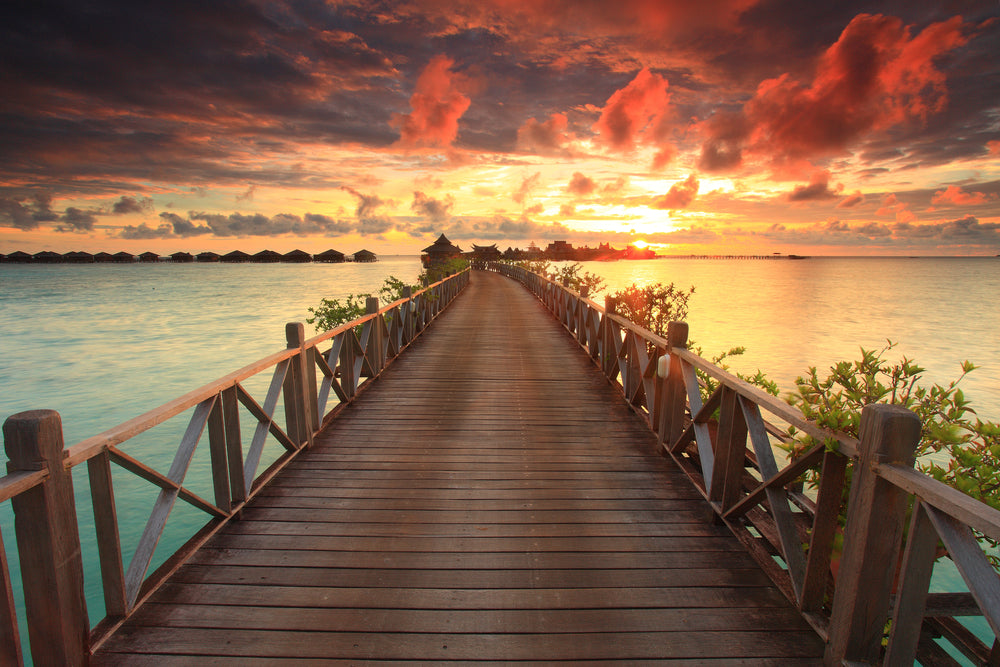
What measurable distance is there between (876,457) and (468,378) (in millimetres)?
5586

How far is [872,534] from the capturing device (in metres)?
1.86

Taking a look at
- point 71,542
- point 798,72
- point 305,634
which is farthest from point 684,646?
point 798,72

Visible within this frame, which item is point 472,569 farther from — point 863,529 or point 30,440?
point 30,440

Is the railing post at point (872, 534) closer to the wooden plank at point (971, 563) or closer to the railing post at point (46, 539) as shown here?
the wooden plank at point (971, 563)

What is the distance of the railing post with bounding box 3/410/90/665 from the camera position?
5.75 feet

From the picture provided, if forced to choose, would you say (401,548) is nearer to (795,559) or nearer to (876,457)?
(795,559)

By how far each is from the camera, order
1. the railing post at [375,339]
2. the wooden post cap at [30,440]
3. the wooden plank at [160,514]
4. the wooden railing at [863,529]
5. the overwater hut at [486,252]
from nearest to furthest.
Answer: the wooden railing at [863,529]
the wooden post cap at [30,440]
the wooden plank at [160,514]
the railing post at [375,339]
the overwater hut at [486,252]

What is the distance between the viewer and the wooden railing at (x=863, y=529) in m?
1.59

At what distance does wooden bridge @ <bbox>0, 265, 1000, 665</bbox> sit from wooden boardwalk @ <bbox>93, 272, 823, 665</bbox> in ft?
0.04

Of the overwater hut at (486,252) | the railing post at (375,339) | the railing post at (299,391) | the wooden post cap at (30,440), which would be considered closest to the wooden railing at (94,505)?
the wooden post cap at (30,440)

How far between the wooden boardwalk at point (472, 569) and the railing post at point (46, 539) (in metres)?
0.33

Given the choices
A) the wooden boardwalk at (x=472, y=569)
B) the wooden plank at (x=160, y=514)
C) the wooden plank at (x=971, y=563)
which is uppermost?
the wooden plank at (x=971, y=563)

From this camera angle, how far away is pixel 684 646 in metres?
2.21

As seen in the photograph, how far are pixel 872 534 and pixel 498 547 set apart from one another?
75.5 inches
